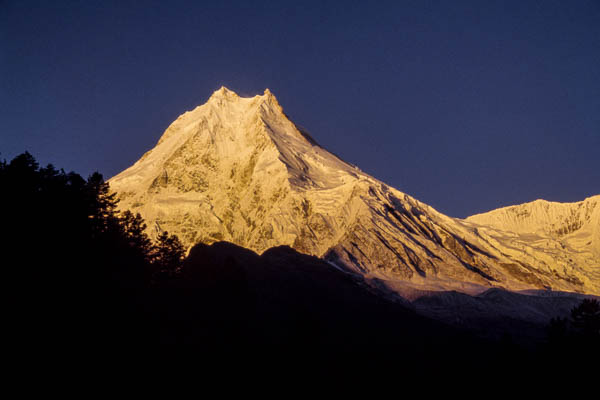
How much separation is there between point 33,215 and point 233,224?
5190 inches

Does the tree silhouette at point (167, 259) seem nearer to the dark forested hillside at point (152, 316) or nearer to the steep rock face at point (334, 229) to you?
the dark forested hillside at point (152, 316)

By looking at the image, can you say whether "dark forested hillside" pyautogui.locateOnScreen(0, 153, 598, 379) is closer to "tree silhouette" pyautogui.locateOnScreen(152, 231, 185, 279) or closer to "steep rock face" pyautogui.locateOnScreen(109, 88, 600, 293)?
"tree silhouette" pyautogui.locateOnScreen(152, 231, 185, 279)

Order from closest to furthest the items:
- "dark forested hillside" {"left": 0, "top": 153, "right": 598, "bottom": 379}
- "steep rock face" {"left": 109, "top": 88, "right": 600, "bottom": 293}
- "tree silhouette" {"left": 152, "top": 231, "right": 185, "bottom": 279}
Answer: "dark forested hillside" {"left": 0, "top": 153, "right": 598, "bottom": 379}, "tree silhouette" {"left": 152, "top": 231, "right": 185, "bottom": 279}, "steep rock face" {"left": 109, "top": 88, "right": 600, "bottom": 293}

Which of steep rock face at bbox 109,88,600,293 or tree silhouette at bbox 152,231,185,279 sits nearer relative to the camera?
tree silhouette at bbox 152,231,185,279

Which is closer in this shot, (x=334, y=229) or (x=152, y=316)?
(x=152, y=316)

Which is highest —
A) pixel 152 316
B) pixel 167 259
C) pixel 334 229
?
pixel 334 229

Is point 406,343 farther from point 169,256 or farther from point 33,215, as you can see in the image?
point 33,215

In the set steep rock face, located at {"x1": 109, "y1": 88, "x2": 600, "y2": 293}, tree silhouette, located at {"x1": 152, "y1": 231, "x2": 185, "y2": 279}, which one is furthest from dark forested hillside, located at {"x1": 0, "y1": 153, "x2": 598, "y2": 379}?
steep rock face, located at {"x1": 109, "y1": 88, "x2": 600, "y2": 293}

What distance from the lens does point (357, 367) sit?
74812 millimetres

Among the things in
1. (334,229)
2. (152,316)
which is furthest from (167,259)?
(334,229)

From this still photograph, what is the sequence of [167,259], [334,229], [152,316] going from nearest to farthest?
[152,316], [167,259], [334,229]

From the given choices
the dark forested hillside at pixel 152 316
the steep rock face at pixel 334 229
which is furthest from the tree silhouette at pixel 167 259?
the steep rock face at pixel 334 229

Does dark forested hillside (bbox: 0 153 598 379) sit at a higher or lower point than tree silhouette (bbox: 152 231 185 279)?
lower

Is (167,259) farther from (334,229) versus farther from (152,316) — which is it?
(334,229)
